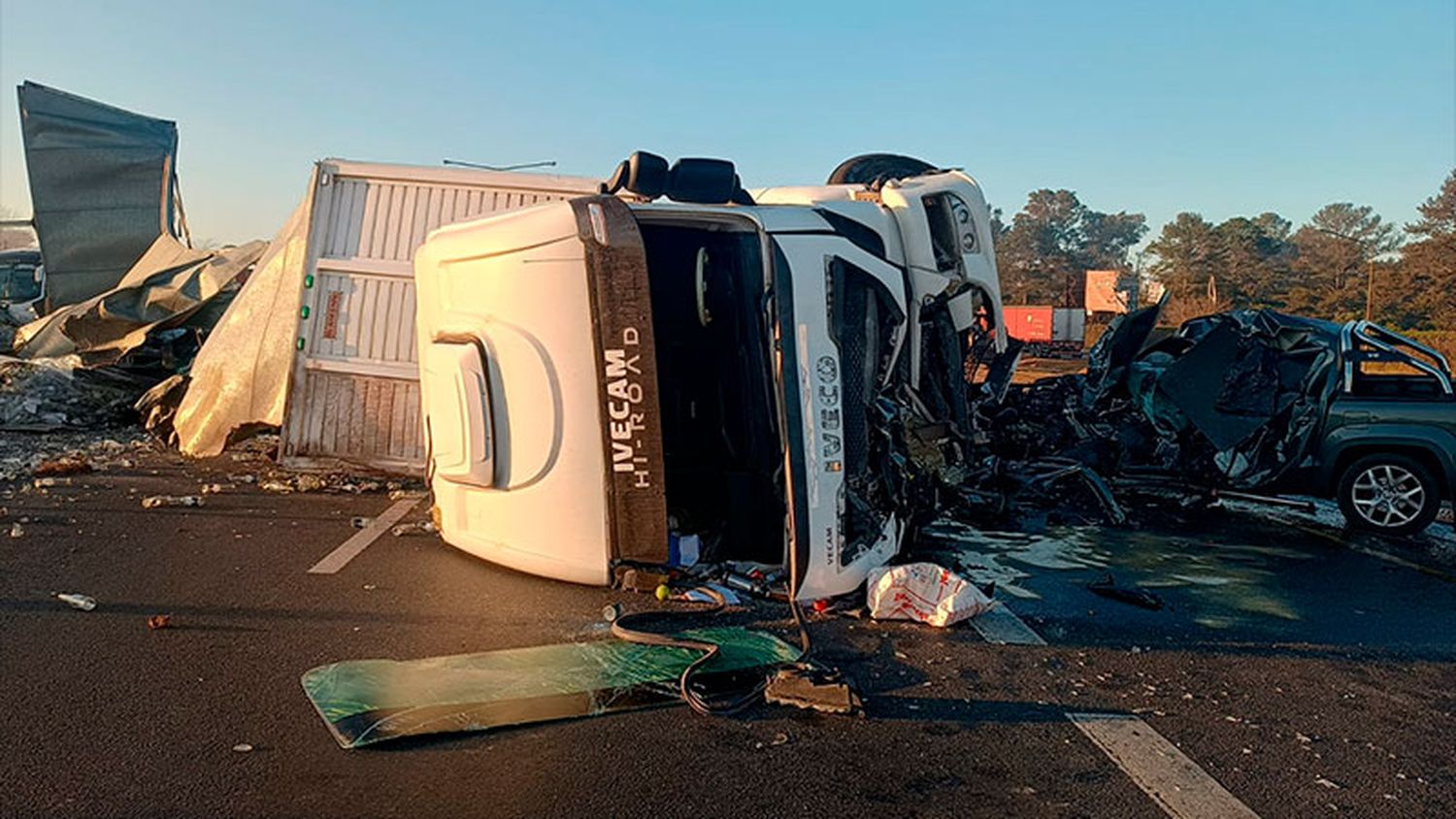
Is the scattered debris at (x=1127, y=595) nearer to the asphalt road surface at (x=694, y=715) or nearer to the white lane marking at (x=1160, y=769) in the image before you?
the asphalt road surface at (x=694, y=715)

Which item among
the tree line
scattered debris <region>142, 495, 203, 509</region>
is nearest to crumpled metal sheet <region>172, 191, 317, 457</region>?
scattered debris <region>142, 495, 203, 509</region>

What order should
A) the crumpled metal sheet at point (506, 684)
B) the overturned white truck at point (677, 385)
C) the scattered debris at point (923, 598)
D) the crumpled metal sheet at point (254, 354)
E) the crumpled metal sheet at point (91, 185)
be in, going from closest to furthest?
the crumpled metal sheet at point (506, 684)
the scattered debris at point (923, 598)
the overturned white truck at point (677, 385)
the crumpled metal sheet at point (254, 354)
the crumpled metal sheet at point (91, 185)

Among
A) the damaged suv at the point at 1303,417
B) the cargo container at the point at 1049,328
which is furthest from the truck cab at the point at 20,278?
the cargo container at the point at 1049,328

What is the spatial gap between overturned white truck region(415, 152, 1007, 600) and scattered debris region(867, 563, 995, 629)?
0.93ft

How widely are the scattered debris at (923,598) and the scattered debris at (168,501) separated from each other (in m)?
5.48

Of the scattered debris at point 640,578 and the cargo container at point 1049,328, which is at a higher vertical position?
the cargo container at point 1049,328

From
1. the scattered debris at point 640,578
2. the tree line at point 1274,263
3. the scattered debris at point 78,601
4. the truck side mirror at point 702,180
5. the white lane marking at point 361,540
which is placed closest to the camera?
the scattered debris at point 78,601

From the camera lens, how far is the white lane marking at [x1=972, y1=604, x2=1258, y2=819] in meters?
3.14

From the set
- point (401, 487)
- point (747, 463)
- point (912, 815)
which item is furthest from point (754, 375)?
point (401, 487)

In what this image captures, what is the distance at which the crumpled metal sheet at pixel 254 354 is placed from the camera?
8.59 m

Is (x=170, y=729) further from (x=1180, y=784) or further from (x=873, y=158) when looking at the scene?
(x=873, y=158)

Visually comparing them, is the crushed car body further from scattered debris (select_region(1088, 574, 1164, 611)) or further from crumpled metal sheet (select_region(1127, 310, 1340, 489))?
scattered debris (select_region(1088, 574, 1164, 611))

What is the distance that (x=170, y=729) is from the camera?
3438 millimetres

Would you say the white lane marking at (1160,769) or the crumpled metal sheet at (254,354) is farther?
the crumpled metal sheet at (254,354)
